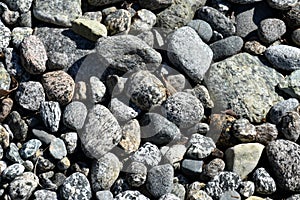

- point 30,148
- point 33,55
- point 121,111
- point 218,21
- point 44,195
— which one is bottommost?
point 44,195

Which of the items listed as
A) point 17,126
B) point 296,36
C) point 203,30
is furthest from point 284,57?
point 17,126

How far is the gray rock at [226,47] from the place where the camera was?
6.99 ft

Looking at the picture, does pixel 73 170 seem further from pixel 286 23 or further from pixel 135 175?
pixel 286 23

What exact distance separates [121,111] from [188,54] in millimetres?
336

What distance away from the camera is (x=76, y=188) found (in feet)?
6.02

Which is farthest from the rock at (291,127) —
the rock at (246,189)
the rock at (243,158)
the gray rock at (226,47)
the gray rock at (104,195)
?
the gray rock at (104,195)

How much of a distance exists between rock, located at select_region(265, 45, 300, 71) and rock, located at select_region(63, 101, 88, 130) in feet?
2.56

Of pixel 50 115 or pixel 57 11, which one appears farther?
pixel 57 11

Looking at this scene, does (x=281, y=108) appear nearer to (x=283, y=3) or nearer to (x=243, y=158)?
(x=243, y=158)

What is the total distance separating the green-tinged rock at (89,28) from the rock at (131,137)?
34 centimetres

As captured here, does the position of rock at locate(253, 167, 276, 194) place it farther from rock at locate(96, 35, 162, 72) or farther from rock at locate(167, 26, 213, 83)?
rock at locate(96, 35, 162, 72)

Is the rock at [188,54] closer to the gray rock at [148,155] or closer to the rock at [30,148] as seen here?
the gray rock at [148,155]

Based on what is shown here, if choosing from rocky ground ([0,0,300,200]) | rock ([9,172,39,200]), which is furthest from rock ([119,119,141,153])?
rock ([9,172,39,200])

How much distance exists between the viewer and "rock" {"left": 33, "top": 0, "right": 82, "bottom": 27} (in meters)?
2.03
